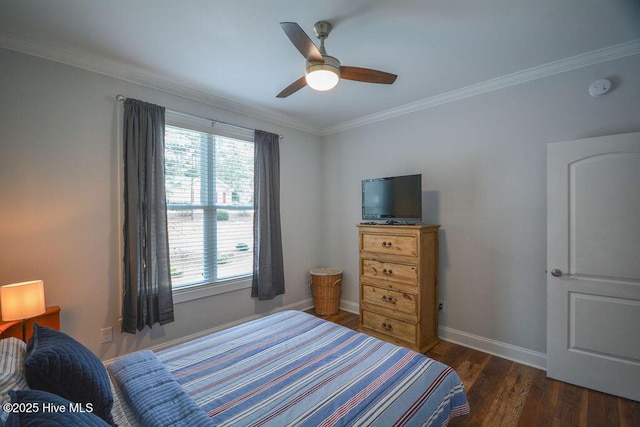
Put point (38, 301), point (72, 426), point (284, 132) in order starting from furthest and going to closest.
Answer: point (284, 132) → point (38, 301) → point (72, 426)

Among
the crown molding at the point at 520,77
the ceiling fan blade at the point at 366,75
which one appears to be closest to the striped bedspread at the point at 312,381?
the ceiling fan blade at the point at 366,75

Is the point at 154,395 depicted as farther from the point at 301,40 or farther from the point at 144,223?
the point at 301,40

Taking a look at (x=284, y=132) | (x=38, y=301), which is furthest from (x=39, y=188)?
(x=284, y=132)

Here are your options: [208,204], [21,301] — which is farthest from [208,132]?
[21,301]

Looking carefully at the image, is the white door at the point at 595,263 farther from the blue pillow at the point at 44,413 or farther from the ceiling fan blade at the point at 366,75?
the blue pillow at the point at 44,413

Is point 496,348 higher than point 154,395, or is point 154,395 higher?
point 154,395

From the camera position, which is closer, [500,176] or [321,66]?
[321,66]

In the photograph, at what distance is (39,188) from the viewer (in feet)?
6.91

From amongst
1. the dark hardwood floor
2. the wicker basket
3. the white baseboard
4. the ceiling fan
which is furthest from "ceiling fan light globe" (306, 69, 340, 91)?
the white baseboard

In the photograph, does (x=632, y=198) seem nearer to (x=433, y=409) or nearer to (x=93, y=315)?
(x=433, y=409)

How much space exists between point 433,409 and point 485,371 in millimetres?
1459

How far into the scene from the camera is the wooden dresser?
107 inches

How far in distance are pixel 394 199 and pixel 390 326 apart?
1.35 m

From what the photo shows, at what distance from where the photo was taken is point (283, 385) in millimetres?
1369
